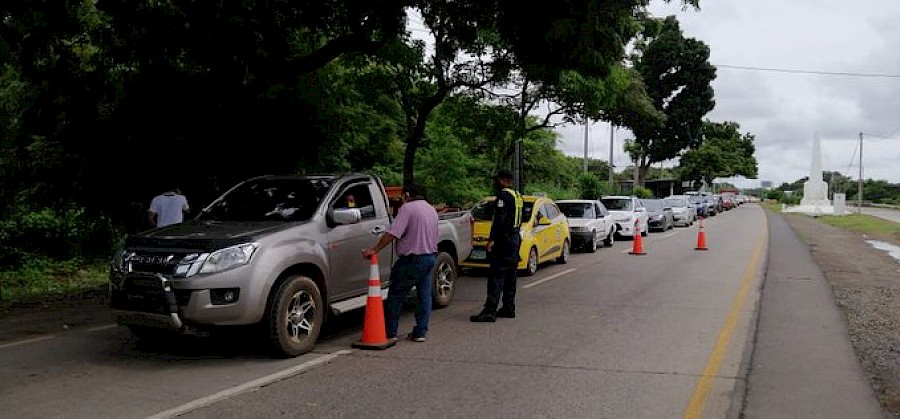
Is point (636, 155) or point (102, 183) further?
point (636, 155)

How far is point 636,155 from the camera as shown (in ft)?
194

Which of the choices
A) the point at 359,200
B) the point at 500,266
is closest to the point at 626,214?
the point at 500,266

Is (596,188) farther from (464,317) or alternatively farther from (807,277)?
(464,317)

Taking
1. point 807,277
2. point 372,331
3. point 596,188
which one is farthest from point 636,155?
point 372,331

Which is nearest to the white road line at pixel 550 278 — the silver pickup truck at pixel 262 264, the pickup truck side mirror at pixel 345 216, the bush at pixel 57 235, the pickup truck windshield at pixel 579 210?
the silver pickup truck at pixel 262 264

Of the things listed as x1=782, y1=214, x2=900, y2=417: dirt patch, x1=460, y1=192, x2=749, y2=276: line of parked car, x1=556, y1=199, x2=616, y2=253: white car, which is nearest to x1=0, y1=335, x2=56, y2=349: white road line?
x1=460, y1=192, x2=749, y2=276: line of parked car

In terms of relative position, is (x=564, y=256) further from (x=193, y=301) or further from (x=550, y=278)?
(x=193, y=301)

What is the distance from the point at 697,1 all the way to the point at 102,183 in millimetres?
11830

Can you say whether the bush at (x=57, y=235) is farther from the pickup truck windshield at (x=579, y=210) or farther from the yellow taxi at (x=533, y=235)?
the pickup truck windshield at (x=579, y=210)

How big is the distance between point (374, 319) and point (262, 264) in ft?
4.63

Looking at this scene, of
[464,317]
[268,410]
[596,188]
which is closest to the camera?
[268,410]

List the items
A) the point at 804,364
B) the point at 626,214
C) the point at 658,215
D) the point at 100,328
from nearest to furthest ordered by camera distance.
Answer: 1. the point at 804,364
2. the point at 100,328
3. the point at 626,214
4. the point at 658,215

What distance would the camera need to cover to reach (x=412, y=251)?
25.9ft

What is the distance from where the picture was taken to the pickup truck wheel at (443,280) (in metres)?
10.3
